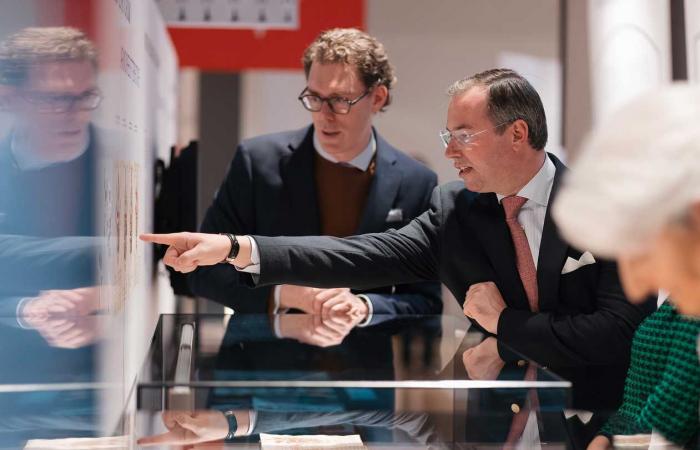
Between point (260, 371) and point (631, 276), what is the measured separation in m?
0.79

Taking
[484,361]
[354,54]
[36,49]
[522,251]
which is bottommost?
[484,361]

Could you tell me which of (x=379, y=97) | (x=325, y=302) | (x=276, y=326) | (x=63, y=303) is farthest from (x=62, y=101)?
(x=379, y=97)

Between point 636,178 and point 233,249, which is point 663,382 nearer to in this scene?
point 636,178

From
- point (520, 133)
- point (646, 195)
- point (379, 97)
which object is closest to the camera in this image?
point (646, 195)

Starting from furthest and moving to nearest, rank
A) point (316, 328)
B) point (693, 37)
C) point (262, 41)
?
1. point (262, 41)
2. point (693, 37)
3. point (316, 328)

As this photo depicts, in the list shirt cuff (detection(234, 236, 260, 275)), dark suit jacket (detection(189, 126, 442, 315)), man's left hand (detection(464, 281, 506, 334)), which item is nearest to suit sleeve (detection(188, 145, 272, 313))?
dark suit jacket (detection(189, 126, 442, 315))

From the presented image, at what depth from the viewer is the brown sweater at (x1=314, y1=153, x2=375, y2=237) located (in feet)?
12.5

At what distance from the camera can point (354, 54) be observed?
3779mm

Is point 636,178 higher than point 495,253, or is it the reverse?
point 636,178

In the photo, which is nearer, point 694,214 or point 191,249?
point 694,214

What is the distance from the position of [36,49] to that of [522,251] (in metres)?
1.42

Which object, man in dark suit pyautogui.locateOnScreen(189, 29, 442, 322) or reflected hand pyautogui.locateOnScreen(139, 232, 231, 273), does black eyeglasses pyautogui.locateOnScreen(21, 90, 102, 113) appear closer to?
reflected hand pyautogui.locateOnScreen(139, 232, 231, 273)

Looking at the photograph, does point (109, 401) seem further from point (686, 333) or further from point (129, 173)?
point (686, 333)

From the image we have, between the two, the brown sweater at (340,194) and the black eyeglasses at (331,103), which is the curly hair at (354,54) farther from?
the brown sweater at (340,194)
